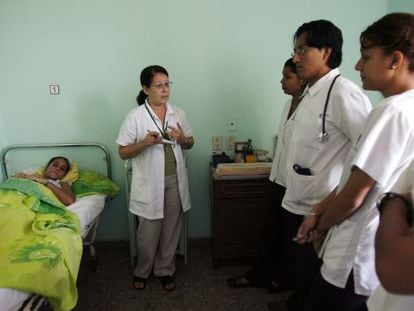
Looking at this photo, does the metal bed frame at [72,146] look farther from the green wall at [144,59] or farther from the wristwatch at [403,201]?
the wristwatch at [403,201]

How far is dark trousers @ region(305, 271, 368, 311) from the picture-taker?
3.45 ft

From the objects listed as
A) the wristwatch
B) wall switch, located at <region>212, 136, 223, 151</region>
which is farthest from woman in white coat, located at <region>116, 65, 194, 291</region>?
the wristwatch

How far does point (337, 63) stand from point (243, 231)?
4.71ft

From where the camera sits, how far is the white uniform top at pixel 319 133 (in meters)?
1.29

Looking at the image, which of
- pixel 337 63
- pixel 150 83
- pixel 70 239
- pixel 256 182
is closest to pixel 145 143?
pixel 150 83

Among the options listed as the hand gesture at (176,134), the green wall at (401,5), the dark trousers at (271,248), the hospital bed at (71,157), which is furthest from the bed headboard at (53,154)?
the green wall at (401,5)

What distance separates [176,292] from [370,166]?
1742 millimetres

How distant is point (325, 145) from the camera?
1.37m

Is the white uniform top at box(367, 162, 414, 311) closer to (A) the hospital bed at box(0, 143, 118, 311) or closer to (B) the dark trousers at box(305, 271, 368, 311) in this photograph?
(B) the dark trousers at box(305, 271, 368, 311)

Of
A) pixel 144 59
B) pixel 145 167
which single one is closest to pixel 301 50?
pixel 145 167

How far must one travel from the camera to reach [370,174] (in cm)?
93

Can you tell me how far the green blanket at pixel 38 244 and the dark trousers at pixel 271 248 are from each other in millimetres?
1155

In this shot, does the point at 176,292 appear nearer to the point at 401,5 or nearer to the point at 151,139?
the point at 151,139

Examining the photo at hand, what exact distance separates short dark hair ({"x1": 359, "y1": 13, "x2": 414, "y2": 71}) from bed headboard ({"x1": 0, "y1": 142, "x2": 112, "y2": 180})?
7.10 ft
